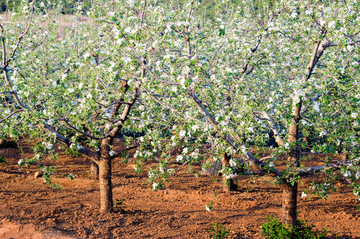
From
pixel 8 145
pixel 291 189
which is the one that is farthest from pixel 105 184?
pixel 8 145

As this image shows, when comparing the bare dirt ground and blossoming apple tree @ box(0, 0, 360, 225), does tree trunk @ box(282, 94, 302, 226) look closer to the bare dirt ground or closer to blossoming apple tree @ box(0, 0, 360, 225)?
blossoming apple tree @ box(0, 0, 360, 225)

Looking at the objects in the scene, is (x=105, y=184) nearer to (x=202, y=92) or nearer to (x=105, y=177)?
(x=105, y=177)

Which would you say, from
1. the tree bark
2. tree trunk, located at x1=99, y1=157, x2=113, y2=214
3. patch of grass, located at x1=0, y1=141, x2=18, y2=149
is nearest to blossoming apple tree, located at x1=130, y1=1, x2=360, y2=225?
the tree bark

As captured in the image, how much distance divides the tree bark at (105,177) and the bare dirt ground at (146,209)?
1.09 ft

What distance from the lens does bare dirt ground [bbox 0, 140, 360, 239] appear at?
29.7ft

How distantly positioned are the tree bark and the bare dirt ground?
0.33 metres

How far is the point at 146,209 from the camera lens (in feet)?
36.6

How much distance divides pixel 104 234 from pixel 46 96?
4196mm

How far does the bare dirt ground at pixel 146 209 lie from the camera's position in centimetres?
906

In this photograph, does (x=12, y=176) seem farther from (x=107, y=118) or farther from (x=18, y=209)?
(x=107, y=118)

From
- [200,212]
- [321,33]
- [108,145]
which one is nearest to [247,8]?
[321,33]

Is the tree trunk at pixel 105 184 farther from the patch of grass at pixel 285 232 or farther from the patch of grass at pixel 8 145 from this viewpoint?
the patch of grass at pixel 8 145

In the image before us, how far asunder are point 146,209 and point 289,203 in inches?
197

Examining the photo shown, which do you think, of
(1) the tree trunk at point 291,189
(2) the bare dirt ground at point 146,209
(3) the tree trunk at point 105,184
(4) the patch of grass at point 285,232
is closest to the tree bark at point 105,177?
(3) the tree trunk at point 105,184
